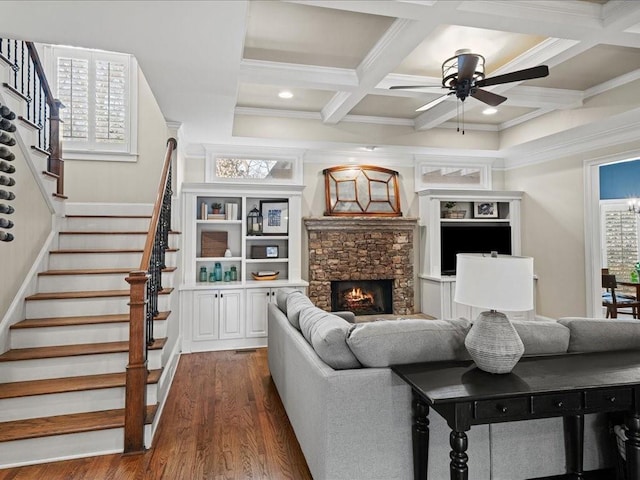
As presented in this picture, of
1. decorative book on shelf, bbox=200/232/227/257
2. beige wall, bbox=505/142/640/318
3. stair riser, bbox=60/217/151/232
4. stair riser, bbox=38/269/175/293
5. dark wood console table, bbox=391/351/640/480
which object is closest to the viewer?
dark wood console table, bbox=391/351/640/480

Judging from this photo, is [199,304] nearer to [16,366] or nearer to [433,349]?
[16,366]

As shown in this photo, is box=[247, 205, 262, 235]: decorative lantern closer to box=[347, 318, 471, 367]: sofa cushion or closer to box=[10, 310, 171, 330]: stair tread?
box=[10, 310, 171, 330]: stair tread

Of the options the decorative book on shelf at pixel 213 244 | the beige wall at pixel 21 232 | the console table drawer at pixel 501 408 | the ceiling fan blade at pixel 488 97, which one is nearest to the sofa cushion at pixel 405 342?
the console table drawer at pixel 501 408

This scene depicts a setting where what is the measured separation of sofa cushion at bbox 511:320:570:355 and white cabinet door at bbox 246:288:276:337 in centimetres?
325

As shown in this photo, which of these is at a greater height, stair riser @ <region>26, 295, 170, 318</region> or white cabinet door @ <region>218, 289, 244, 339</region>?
stair riser @ <region>26, 295, 170, 318</region>

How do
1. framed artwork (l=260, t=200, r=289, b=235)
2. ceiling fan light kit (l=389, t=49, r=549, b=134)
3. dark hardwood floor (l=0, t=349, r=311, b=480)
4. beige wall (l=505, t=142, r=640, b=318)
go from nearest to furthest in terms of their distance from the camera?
dark hardwood floor (l=0, t=349, r=311, b=480) → ceiling fan light kit (l=389, t=49, r=549, b=134) → beige wall (l=505, t=142, r=640, b=318) → framed artwork (l=260, t=200, r=289, b=235)

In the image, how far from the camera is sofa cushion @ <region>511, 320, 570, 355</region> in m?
2.14

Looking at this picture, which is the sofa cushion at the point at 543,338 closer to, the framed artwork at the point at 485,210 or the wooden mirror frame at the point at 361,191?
the wooden mirror frame at the point at 361,191

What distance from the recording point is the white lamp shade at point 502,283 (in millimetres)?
1753

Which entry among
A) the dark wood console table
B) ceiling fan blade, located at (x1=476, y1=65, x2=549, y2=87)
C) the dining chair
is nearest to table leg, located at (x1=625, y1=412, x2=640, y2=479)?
the dark wood console table

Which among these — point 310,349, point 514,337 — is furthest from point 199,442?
point 514,337

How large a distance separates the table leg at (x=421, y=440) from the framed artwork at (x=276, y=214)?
376cm

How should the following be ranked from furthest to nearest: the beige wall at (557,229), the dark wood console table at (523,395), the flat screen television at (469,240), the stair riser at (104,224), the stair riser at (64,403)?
the flat screen television at (469,240), the beige wall at (557,229), the stair riser at (104,224), the stair riser at (64,403), the dark wood console table at (523,395)

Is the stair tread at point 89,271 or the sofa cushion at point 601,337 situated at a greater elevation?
the stair tread at point 89,271
